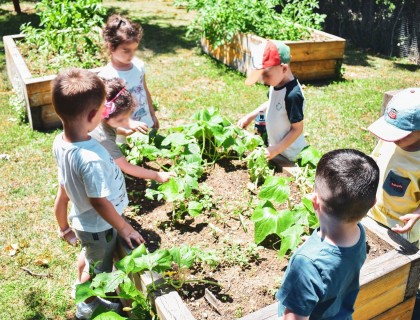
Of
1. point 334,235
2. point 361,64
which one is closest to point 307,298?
point 334,235

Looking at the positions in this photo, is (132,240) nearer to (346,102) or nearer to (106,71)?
(106,71)

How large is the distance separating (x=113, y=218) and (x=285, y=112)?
1617 mm

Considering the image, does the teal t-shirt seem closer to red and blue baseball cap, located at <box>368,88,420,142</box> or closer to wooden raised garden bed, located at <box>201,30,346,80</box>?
red and blue baseball cap, located at <box>368,88,420,142</box>

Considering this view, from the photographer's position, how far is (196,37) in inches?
394

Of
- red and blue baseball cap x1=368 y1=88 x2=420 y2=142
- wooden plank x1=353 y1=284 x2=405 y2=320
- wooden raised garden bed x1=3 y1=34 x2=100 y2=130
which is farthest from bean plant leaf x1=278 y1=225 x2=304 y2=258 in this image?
wooden raised garden bed x1=3 y1=34 x2=100 y2=130

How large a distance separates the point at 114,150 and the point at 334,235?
1.96m

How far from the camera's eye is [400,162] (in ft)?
Result: 9.42

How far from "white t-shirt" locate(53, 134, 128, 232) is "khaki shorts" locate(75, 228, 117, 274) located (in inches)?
1.7

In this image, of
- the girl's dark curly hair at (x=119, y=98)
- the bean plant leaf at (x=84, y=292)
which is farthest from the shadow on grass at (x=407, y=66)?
the bean plant leaf at (x=84, y=292)

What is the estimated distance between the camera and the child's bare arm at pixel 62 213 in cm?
314

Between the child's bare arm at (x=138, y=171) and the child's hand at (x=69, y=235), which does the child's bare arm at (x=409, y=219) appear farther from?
the child's hand at (x=69, y=235)

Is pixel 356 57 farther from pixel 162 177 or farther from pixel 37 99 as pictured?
pixel 162 177

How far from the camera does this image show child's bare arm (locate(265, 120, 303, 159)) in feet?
11.9

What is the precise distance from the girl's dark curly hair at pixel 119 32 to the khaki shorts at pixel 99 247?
1.91 metres
